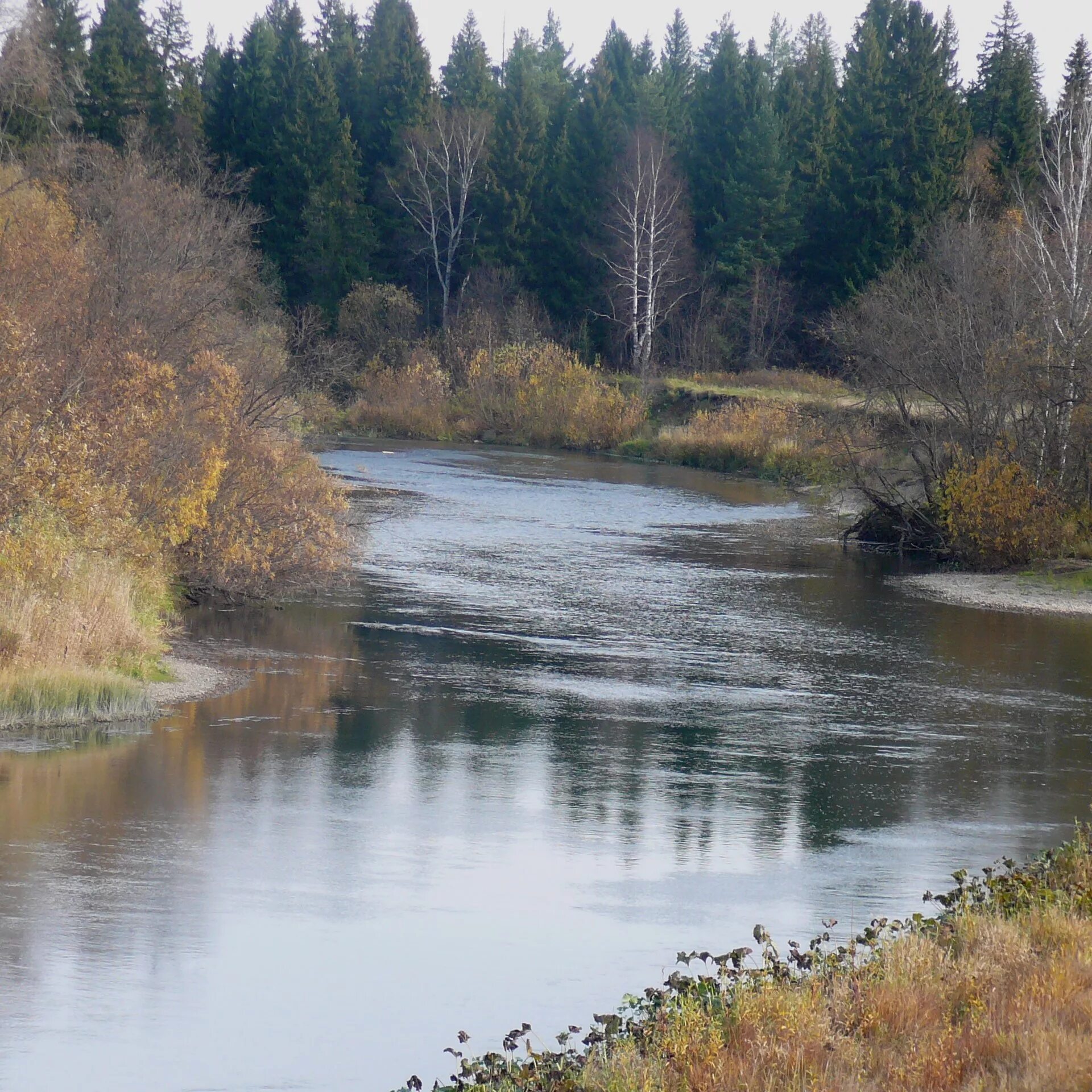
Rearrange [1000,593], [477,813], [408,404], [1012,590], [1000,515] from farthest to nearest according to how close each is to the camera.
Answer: [408,404] → [1000,515] → [1012,590] → [1000,593] → [477,813]

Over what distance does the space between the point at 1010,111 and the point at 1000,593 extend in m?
48.5

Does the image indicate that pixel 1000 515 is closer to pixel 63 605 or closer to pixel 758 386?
pixel 63 605

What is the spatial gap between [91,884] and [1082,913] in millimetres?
6383

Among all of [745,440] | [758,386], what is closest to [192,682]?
[745,440]

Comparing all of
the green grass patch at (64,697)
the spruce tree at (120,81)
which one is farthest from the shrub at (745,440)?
the green grass patch at (64,697)

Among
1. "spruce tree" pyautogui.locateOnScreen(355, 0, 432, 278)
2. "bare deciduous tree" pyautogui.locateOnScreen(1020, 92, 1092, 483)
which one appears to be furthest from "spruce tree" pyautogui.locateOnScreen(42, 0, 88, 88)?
"bare deciduous tree" pyautogui.locateOnScreen(1020, 92, 1092, 483)

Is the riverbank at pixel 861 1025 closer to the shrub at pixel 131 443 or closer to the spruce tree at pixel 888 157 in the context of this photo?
the shrub at pixel 131 443

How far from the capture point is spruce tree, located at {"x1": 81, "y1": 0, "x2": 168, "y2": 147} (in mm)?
74875

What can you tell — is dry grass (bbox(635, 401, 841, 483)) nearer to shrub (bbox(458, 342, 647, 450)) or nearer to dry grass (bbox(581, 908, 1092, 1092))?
shrub (bbox(458, 342, 647, 450))

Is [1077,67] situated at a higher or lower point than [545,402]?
higher

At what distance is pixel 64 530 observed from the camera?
59.5 ft

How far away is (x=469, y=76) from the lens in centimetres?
8762

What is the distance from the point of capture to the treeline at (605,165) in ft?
231

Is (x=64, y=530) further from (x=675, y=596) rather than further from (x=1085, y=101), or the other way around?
(x=1085, y=101)
